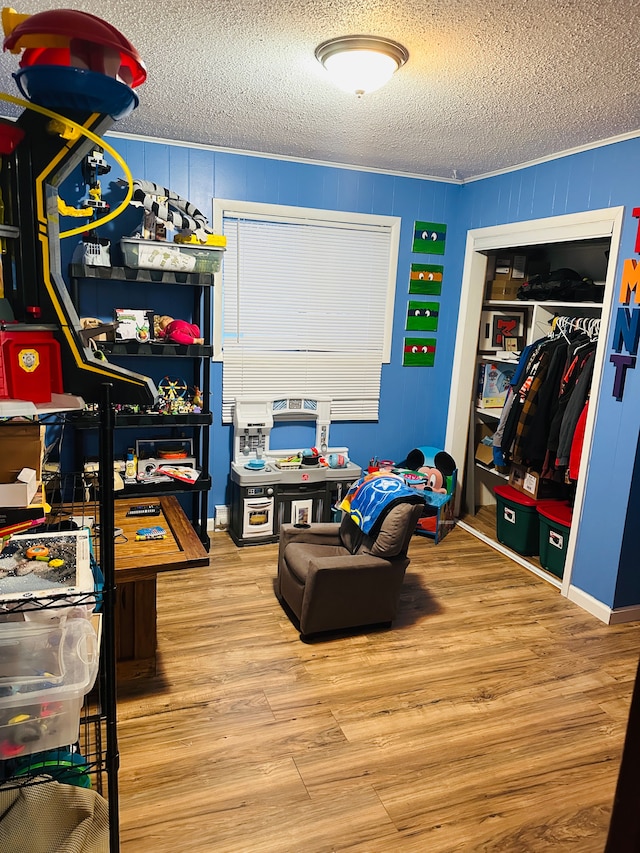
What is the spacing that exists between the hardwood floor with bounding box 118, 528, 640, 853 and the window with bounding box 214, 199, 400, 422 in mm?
1598

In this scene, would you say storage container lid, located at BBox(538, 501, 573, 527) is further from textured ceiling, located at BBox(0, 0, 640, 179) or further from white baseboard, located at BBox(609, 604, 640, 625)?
textured ceiling, located at BBox(0, 0, 640, 179)

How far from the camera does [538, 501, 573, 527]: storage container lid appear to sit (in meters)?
3.97

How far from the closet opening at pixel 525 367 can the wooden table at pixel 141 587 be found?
237 cm

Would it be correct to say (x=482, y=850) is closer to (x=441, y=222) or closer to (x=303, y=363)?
(x=303, y=363)

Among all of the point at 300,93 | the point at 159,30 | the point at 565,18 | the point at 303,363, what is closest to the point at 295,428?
the point at 303,363

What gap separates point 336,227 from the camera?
14.9 feet

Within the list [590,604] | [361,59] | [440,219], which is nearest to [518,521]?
[590,604]

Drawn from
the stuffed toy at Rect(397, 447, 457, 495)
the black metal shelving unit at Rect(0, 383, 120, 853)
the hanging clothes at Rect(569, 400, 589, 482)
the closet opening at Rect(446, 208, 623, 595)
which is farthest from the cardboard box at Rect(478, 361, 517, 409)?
the black metal shelving unit at Rect(0, 383, 120, 853)

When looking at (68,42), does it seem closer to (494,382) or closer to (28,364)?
(28,364)

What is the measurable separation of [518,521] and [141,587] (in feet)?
9.11

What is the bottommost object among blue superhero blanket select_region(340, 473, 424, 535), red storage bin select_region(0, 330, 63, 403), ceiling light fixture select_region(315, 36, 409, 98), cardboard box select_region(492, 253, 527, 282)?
blue superhero blanket select_region(340, 473, 424, 535)

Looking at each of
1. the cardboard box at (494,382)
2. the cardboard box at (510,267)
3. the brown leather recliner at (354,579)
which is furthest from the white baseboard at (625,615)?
the cardboard box at (510,267)

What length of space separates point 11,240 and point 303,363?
339cm

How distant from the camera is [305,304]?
4570 millimetres
